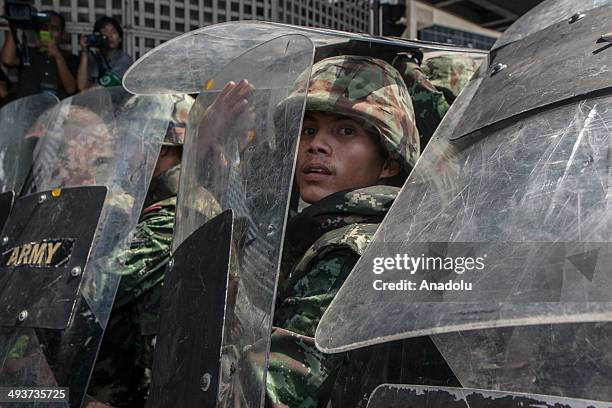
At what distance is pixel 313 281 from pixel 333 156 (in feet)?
1.65

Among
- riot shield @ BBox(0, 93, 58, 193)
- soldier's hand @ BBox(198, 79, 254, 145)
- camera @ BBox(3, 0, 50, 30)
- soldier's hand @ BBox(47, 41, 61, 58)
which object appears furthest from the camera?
camera @ BBox(3, 0, 50, 30)

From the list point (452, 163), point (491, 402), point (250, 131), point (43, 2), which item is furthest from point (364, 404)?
point (43, 2)

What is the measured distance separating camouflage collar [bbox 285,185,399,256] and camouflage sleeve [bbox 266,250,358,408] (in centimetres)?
17

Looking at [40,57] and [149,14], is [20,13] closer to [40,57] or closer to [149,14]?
[40,57]

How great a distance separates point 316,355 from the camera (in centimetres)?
155

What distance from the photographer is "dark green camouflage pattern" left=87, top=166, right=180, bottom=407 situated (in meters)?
2.36

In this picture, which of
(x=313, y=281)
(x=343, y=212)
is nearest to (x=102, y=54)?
(x=343, y=212)

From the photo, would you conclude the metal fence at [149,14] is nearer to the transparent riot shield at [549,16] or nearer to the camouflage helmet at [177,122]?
the camouflage helmet at [177,122]

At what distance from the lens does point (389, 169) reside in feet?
7.11

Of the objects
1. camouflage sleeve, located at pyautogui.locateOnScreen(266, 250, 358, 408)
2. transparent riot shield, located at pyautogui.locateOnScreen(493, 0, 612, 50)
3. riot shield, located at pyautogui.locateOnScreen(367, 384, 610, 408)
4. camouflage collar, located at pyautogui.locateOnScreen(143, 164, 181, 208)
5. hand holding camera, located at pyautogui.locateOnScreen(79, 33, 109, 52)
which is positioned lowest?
camouflage sleeve, located at pyautogui.locateOnScreen(266, 250, 358, 408)

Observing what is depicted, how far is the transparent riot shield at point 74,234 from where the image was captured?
1990 mm

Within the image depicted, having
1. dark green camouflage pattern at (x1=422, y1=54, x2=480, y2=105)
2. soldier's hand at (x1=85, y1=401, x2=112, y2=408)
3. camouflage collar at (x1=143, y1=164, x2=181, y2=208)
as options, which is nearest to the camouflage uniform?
dark green camouflage pattern at (x1=422, y1=54, x2=480, y2=105)

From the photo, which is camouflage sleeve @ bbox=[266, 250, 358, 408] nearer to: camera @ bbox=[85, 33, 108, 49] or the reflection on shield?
the reflection on shield

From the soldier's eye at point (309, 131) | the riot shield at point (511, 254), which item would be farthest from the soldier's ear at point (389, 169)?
the riot shield at point (511, 254)
